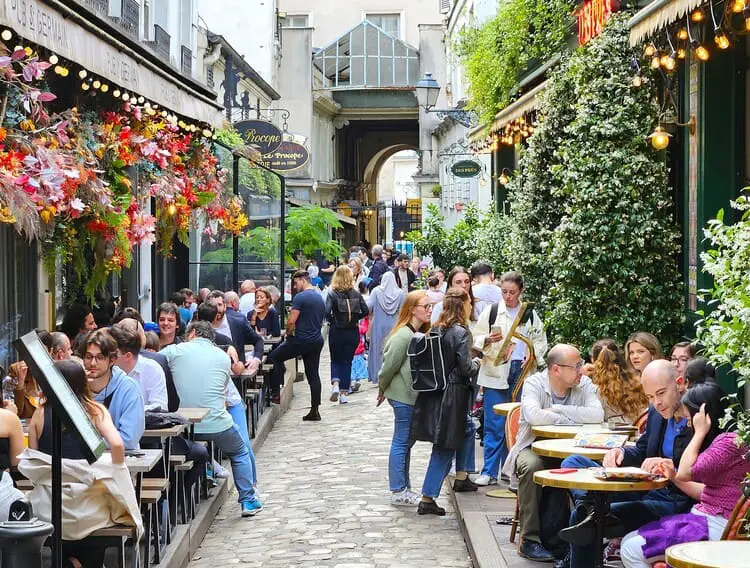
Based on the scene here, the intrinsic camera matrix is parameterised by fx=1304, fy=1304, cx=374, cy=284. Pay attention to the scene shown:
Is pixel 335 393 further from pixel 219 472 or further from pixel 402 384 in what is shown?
pixel 402 384

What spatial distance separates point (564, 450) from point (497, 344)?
366cm

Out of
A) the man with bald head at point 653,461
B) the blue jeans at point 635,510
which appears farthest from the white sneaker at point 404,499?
the man with bald head at point 653,461

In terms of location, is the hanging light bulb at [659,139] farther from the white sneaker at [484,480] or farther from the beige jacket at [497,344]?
the white sneaker at [484,480]

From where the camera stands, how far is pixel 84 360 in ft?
26.0

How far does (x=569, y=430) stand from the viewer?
8.88 meters

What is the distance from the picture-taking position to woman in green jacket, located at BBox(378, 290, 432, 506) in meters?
10.9

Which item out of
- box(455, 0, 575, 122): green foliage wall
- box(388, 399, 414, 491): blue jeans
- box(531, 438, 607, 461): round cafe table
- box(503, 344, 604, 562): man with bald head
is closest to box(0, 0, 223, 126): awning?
box(388, 399, 414, 491): blue jeans

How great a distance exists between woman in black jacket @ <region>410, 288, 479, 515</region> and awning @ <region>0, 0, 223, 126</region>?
3092 mm

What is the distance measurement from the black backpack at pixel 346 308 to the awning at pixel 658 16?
7786mm

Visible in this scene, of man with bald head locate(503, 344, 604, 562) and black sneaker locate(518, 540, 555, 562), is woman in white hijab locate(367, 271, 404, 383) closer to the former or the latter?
man with bald head locate(503, 344, 604, 562)

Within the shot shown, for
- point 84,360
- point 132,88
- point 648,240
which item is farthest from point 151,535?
point 648,240

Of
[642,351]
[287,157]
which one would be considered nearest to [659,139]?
[642,351]

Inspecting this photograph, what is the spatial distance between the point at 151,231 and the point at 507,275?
3.30 meters

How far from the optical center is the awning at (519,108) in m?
16.0
